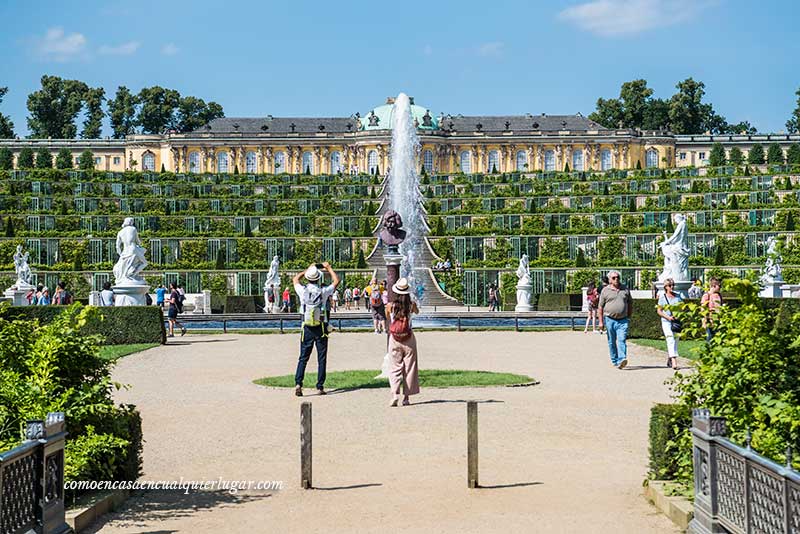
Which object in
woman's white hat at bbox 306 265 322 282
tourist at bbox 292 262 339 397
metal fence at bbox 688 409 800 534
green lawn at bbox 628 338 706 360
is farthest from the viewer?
green lawn at bbox 628 338 706 360

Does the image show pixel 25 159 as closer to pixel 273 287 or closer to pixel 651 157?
pixel 651 157

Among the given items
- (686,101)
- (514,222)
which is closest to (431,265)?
(514,222)

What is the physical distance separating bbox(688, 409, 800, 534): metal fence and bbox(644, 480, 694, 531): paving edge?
0.55ft

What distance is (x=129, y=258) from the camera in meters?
27.3

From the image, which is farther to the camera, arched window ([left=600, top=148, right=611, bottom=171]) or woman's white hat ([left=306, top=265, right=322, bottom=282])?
arched window ([left=600, top=148, right=611, bottom=171])

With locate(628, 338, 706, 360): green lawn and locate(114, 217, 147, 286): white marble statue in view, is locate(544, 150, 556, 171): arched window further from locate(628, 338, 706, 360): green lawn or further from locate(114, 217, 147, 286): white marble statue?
locate(628, 338, 706, 360): green lawn

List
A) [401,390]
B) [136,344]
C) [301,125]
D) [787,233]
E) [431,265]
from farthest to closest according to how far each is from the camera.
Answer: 1. [301,125]
2. [431,265]
3. [787,233]
4. [136,344]
5. [401,390]

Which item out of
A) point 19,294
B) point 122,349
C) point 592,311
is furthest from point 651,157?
point 122,349

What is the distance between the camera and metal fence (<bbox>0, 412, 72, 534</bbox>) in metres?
6.09

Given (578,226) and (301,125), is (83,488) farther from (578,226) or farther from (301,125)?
(301,125)

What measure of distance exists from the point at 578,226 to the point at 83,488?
51895 mm

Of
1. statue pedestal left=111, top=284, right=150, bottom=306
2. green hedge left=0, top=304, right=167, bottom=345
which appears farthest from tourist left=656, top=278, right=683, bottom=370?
statue pedestal left=111, top=284, right=150, bottom=306

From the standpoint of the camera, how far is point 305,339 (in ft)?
47.0

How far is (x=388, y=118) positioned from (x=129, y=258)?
83962mm
